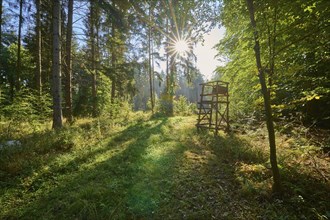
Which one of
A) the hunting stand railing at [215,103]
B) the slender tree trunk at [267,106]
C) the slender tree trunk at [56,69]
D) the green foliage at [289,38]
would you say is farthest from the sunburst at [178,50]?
the slender tree trunk at [267,106]

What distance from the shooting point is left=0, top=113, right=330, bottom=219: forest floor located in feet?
11.2

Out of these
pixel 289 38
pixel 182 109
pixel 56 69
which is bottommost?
pixel 182 109

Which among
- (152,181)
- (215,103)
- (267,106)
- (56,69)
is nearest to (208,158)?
(152,181)

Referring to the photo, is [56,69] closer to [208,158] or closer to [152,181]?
[152,181]

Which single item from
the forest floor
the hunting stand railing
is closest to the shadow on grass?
the forest floor

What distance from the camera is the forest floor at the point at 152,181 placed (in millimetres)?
3414

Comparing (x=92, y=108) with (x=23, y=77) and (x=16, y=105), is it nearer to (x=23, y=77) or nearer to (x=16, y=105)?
(x=16, y=105)

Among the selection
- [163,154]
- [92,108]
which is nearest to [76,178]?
[163,154]

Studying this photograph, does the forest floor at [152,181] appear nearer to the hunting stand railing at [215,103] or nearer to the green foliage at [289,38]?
the green foliage at [289,38]

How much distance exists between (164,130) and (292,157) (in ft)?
17.4

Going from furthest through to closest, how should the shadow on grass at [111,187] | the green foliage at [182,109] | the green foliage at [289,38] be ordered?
the green foliage at [182,109] → the green foliage at [289,38] → the shadow on grass at [111,187]

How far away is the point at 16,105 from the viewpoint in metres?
7.67

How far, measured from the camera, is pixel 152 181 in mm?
4332

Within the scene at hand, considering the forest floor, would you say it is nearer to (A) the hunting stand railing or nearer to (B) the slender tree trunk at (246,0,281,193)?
(B) the slender tree trunk at (246,0,281,193)
